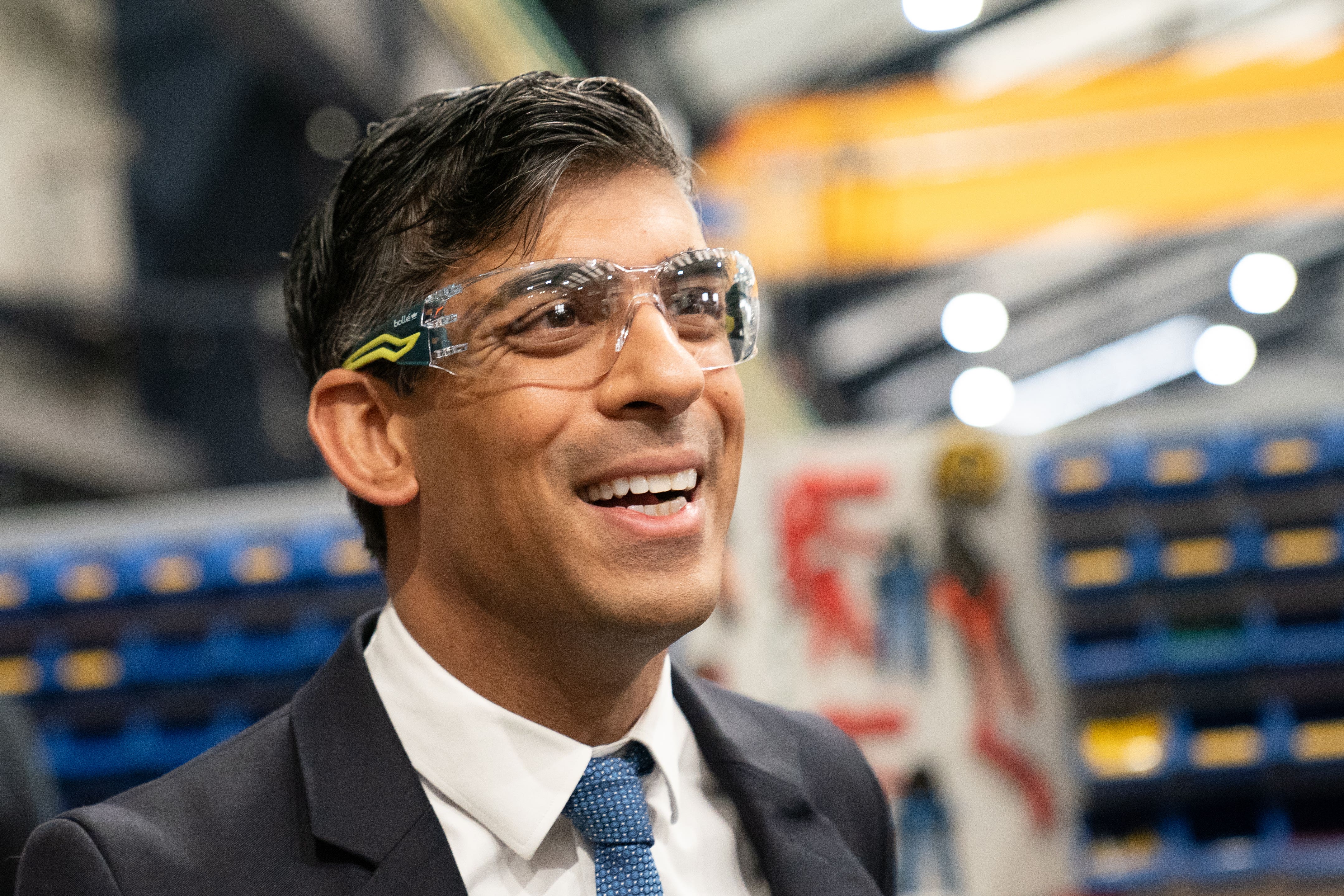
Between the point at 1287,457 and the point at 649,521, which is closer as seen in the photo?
the point at 649,521

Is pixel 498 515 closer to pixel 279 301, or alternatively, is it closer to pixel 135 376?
pixel 279 301

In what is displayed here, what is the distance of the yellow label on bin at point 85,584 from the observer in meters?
4.57

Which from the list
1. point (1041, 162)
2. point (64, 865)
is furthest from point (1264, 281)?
point (64, 865)

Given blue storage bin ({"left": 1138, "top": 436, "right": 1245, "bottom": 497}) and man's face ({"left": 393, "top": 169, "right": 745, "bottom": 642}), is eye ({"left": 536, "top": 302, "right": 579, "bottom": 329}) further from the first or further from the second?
blue storage bin ({"left": 1138, "top": 436, "right": 1245, "bottom": 497})

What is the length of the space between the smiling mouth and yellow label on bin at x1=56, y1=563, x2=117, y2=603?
3982 mm

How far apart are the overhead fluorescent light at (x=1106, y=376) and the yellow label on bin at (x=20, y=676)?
38.5ft

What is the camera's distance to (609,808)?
123 cm

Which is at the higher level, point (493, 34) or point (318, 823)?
point (493, 34)

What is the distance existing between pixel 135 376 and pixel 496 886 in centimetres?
808

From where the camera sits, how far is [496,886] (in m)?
1.20

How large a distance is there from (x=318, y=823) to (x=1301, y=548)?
4.14 metres

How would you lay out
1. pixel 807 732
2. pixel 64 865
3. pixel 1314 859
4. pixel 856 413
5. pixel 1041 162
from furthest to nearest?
pixel 856 413, pixel 1041 162, pixel 1314 859, pixel 807 732, pixel 64 865

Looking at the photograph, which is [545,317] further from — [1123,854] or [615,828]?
[1123,854]

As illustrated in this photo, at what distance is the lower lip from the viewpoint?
1.17m
